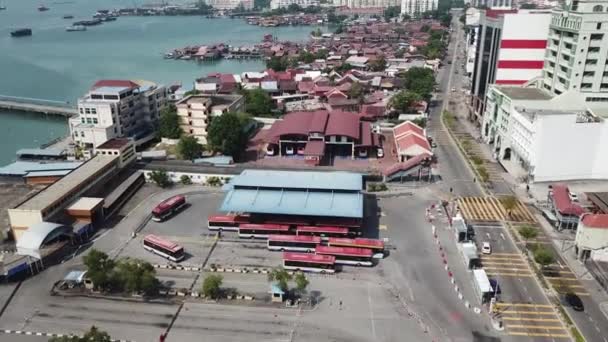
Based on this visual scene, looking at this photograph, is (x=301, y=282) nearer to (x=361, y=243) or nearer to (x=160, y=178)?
(x=361, y=243)

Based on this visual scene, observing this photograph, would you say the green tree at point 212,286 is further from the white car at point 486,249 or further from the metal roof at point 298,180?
the white car at point 486,249

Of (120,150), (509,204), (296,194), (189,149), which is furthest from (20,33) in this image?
(509,204)

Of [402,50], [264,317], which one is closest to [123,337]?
[264,317]

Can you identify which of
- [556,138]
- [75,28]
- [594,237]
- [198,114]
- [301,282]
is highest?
[75,28]

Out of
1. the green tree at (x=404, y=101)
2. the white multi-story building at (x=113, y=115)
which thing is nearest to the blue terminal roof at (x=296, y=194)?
the white multi-story building at (x=113, y=115)

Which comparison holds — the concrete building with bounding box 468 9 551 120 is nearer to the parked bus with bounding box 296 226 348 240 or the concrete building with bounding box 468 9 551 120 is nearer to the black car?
the parked bus with bounding box 296 226 348 240

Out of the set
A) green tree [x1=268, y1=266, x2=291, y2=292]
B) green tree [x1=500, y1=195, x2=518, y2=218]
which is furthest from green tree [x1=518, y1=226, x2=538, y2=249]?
green tree [x1=268, y1=266, x2=291, y2=292]

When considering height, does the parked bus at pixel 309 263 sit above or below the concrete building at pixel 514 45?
below
